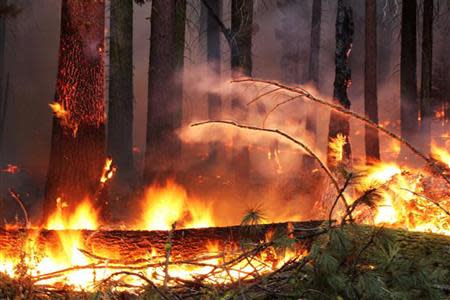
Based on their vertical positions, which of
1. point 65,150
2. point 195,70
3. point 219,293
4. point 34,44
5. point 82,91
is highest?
point 34,44

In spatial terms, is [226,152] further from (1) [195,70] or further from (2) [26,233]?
(2) [26,233]

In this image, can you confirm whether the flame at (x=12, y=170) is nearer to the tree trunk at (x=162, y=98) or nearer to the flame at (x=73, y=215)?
the tree trunk at (x=162, y=98)

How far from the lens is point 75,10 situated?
7.97 meters

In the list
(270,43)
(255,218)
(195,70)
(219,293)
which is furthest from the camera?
(270,43)

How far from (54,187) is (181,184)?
12.7 ft

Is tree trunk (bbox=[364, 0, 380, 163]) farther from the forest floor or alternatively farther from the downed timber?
the forest floor

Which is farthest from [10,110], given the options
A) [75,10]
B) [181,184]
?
[75,10]

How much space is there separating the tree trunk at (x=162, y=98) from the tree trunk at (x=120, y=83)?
4246 millimetres

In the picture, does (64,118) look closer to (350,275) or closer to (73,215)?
(73,215)

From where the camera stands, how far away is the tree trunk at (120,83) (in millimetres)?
14969

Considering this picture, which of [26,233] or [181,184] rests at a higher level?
[181,184]

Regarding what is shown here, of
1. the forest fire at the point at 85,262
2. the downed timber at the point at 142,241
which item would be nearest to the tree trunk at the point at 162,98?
the forest fire at the point at 85,262

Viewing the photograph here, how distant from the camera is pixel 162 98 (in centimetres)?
1099

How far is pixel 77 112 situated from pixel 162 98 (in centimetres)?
322
